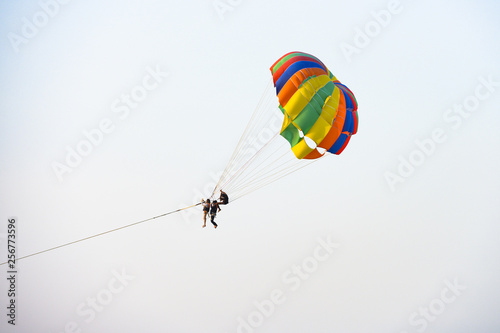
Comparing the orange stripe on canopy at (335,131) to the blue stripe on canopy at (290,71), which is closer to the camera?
the blue stripe on canopy at (290,71)

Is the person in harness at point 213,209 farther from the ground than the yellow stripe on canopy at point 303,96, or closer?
closer

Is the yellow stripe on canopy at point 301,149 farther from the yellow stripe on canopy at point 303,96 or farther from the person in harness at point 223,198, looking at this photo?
the person in harness at point 223,198

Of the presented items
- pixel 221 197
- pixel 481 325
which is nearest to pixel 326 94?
pixel 221 197

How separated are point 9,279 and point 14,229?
203cm

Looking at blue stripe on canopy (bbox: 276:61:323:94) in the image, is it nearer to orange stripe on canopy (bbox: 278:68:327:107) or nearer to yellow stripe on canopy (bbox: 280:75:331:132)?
orange stripe on canopy (bbox: 278:68:327:107)

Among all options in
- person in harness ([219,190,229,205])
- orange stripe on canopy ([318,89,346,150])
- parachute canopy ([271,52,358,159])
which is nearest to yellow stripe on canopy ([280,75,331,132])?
parachute canopy ([271,52,358,159])

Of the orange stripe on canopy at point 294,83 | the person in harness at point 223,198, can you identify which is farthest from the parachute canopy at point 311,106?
the person in harness at point 223,198

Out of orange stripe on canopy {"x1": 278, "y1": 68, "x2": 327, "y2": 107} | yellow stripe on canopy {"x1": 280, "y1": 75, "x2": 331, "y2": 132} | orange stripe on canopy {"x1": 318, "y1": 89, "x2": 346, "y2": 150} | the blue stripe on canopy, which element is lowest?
orange stripe on canopy {"x1": 318, "y1": 89, "x2": 346, "y2": 150}

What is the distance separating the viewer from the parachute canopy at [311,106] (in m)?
17.1

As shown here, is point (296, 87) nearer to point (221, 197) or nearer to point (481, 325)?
point (221, 197)

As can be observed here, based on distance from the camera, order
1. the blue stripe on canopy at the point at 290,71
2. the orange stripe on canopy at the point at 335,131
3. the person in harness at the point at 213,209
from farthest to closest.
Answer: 1. the orange stripe on canopy at the point at 335,131
2. the blue stripe on canopy at the point at 290,71
3. the person in harness at the point at 213,209

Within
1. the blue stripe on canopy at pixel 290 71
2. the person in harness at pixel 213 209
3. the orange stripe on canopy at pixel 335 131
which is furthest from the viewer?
the orange stripe on canopy at pixel 335 131

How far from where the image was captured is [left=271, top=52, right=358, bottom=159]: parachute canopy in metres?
17.1

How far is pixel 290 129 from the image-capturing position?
1794cm
